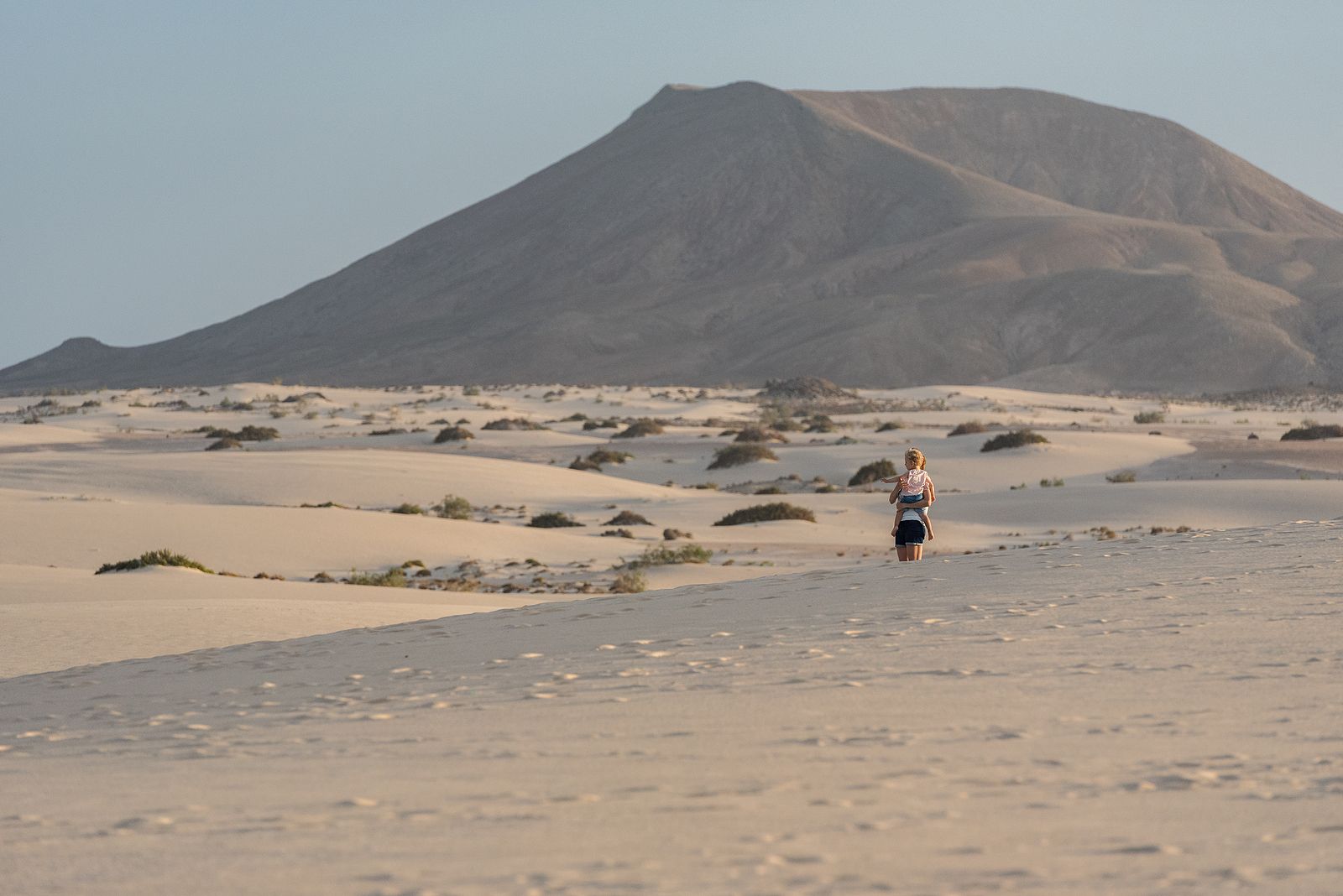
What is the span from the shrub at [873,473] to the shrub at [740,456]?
10.4 ft

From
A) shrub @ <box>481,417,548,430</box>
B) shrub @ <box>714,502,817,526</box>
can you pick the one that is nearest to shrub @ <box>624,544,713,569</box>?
shrub @ <box>714,502,817,526</box>

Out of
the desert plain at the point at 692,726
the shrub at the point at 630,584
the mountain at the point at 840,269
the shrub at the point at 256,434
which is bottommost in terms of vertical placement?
the shrub at the point at 630,584

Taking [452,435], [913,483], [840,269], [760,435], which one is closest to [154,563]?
[913,483]

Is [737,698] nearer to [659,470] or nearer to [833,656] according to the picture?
[833,656]

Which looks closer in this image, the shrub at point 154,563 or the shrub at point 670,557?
the shrub at point 154,563

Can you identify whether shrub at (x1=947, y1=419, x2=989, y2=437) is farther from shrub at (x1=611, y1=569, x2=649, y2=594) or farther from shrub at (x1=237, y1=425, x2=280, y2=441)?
shrub at (x1=611, y1=569, x2=649, y2=594)

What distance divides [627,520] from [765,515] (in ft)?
6.91

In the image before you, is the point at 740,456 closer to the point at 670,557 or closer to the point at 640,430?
the point at 640,430

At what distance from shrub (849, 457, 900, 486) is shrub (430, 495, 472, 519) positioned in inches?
336

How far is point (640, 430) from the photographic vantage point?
4450cm

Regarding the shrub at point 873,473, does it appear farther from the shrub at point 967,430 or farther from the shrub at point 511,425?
the shrub at point 511,425

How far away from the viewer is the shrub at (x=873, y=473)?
106 feet

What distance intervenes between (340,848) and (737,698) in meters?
2.53

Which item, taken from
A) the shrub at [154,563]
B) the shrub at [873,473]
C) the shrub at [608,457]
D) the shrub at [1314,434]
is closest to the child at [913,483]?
the shrub at [154,563]
